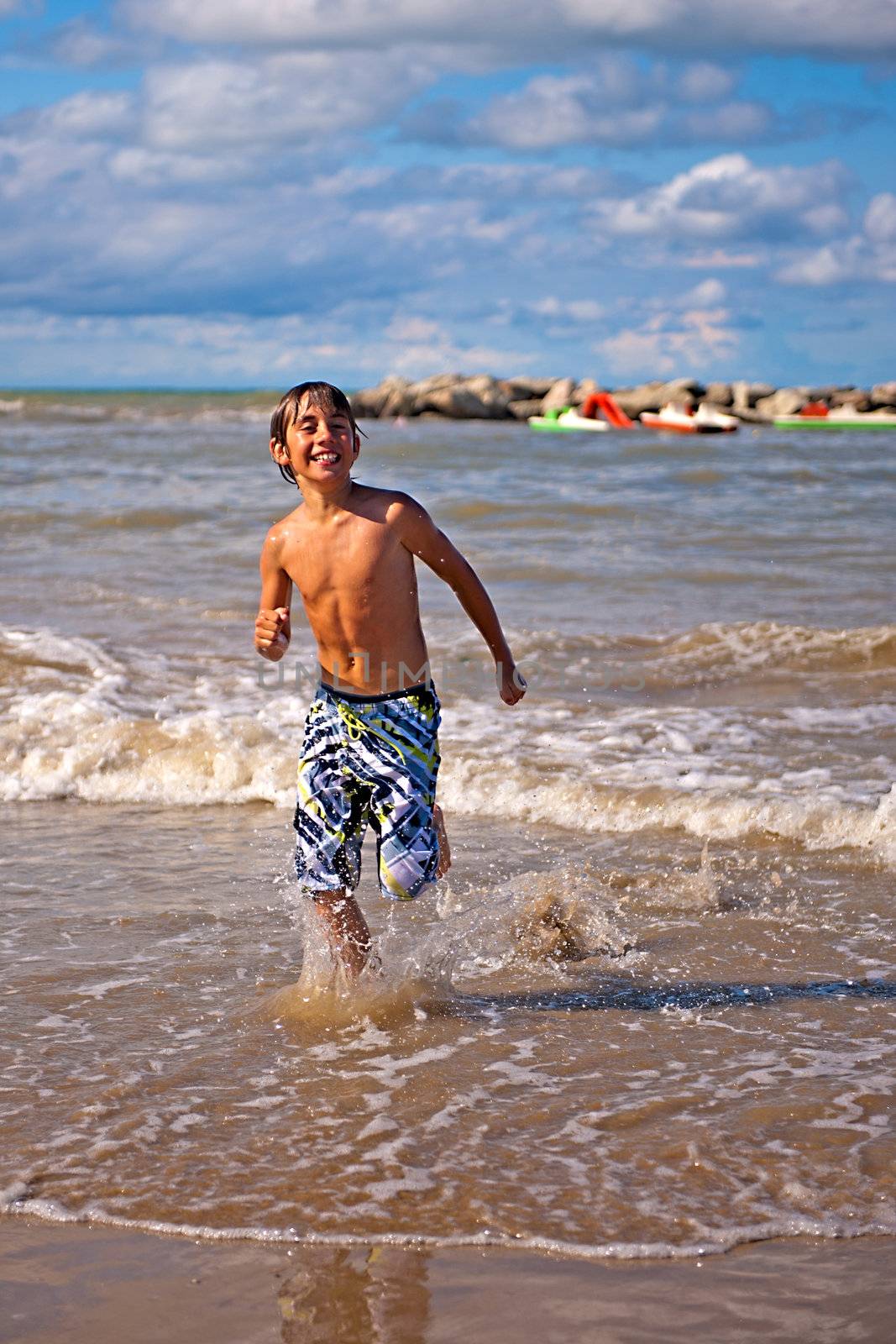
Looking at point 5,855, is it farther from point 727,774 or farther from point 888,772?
point 888,772

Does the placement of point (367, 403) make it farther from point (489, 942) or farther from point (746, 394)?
point (489, 942)

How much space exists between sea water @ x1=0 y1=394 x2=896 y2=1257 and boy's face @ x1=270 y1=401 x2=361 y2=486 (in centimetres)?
115

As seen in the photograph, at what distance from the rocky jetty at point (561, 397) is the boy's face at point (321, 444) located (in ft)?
136

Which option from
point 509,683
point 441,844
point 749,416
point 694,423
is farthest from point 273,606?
point 749,416

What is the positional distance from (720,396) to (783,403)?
218 centimetres

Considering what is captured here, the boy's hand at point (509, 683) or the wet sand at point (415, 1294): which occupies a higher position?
the boy's hand at point (509, 683)

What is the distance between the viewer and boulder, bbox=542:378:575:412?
152 feet

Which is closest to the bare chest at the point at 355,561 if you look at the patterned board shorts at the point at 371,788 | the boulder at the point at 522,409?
the patterned board shorts at the point at 371,788

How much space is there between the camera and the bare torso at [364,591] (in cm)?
363

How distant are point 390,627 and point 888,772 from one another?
10.7 ft

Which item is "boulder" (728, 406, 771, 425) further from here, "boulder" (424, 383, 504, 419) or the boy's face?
the boy's face

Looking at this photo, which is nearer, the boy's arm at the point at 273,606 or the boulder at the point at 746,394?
the boy's arm at the point at 273,606

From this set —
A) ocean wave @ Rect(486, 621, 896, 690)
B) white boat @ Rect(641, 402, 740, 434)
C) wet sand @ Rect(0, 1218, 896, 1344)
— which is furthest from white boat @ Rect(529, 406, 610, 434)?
wet sand @ Rect(0, 1218, 896, 1344)

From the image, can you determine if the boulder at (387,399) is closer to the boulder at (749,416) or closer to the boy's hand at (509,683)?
the boulder at (749,416)
